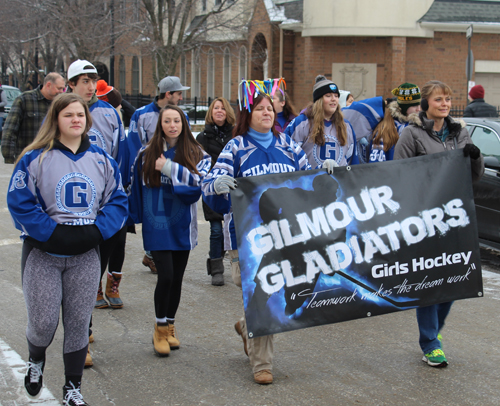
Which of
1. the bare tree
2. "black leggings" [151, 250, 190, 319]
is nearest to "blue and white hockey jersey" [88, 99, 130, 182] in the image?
"black leggings" [151, 250, 190, 319]

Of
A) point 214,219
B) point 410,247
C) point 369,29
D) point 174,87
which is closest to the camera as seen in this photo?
point 410,247

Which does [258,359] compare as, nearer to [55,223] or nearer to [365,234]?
[365,234]

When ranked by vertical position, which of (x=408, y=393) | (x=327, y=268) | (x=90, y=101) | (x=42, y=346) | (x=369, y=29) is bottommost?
(x=408, y=393)

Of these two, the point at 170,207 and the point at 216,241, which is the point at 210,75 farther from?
the point at 170,207

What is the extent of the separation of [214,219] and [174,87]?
1544mm

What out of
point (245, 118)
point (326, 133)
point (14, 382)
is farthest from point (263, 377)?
point (326, 133)

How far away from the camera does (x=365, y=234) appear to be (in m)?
4.40

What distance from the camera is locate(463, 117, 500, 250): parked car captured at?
7840 millimetres

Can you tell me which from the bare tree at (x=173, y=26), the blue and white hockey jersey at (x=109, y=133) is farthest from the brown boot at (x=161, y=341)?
the bare tree at (x=173, y=26)

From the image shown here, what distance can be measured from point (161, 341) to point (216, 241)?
2355 millimetres

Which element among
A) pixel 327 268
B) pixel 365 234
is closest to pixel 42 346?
pixel 327 268

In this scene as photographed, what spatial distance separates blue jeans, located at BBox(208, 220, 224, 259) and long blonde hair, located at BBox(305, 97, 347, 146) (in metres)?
1.61

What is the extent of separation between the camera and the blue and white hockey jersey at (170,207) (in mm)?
4801

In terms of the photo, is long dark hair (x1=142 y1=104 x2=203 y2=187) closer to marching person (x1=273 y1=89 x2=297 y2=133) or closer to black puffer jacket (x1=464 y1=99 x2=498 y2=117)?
marching person (x1=273 y1=89 x2=297 y2=133)
